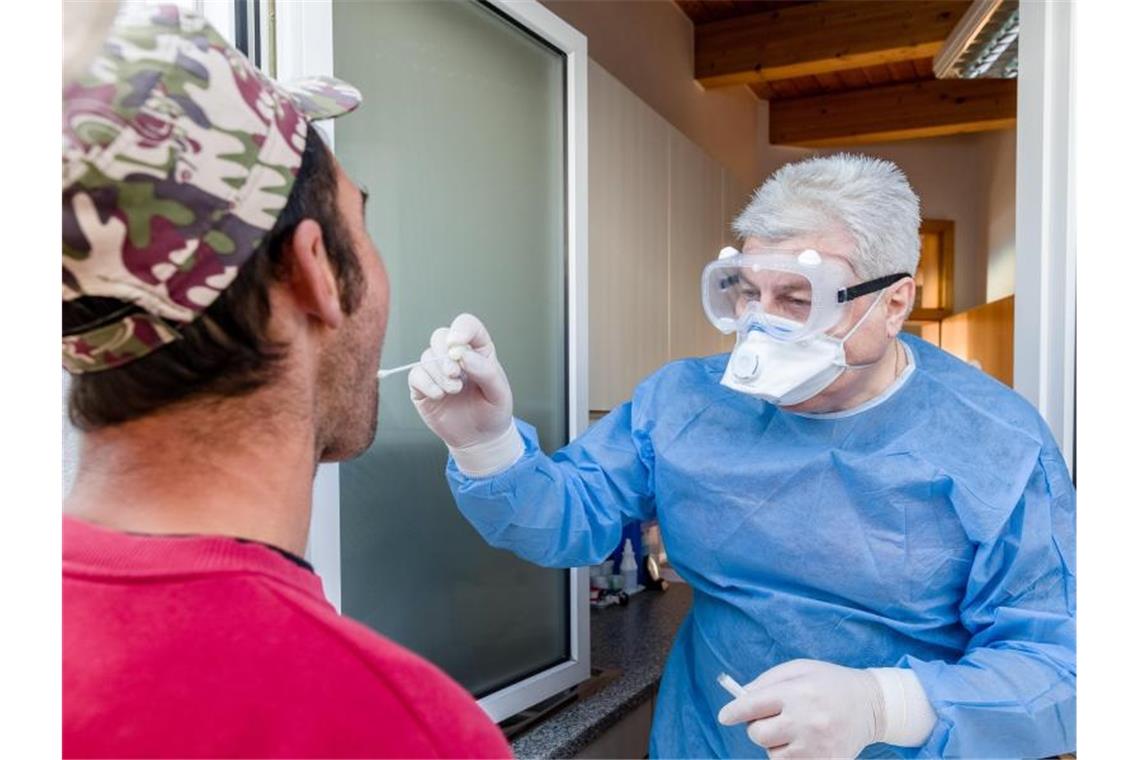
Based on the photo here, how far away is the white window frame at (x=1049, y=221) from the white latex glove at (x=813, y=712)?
0.65m

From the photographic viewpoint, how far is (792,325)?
1186 mm

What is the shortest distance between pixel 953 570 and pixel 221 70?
1012mm

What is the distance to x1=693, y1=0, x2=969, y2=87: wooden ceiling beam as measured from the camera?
326 cm

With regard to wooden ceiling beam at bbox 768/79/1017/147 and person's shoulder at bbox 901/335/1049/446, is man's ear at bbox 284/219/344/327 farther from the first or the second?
wooden ceiling beam at bbox 768/79/1017/147

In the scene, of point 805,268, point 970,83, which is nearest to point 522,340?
point 805,268

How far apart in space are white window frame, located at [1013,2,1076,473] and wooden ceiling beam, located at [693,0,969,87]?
1969 mm

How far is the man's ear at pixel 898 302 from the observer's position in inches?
48.3

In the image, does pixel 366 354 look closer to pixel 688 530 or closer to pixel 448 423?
pixel 448 423

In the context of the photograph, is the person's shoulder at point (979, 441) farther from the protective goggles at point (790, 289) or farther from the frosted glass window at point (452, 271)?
the frosted glass window at point (452, 271)

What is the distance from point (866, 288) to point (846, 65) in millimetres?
2714

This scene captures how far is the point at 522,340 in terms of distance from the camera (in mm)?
1530

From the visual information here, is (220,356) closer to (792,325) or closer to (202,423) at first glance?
(202,423)

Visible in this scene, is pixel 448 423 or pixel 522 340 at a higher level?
pixel 522 340

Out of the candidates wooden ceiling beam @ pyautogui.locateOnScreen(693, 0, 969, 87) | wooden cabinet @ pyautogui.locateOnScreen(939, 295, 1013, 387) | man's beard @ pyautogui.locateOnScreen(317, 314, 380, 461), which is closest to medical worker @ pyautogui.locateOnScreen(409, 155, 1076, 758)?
man's beard @ pyautogui.locateOnScreen(317, 314, 380, 461)
